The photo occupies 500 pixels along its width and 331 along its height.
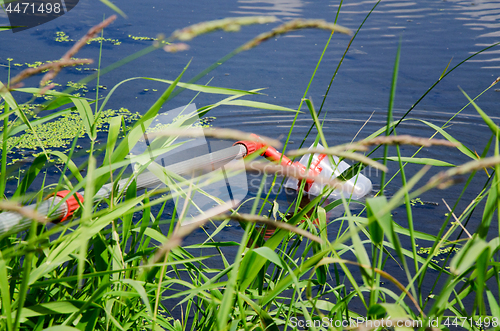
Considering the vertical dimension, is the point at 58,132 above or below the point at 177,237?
below

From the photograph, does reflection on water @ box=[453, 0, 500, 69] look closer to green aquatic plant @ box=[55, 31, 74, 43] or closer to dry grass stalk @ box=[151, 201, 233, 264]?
dry grass stalk @ box=[151, 201, 233, 264]

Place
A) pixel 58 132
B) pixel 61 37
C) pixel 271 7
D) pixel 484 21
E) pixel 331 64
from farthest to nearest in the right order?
pixel 271 7, pixel 484 21, pixel 61 37, pixel 331 64, pixel 58 132

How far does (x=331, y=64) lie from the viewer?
323 centimetres

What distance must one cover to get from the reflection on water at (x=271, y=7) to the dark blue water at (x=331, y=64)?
13 millimetres

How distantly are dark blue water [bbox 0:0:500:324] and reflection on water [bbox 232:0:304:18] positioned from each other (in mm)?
13

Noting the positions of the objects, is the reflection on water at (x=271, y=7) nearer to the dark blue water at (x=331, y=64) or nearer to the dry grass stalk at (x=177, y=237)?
the dark blue water at (x=331, y=64)

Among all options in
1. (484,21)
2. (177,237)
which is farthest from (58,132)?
(484,21)

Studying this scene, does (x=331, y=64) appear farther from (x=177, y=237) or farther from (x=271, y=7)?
(x=177, y=237)

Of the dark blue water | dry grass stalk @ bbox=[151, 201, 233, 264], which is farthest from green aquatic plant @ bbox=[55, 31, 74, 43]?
dry grass stalk @ bbox=[151, 201, 233, 264]

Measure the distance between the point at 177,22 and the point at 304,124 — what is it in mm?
2132

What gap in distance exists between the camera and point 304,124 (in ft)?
8.36

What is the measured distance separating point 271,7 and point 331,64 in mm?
1633

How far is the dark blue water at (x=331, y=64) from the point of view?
8.14 ft

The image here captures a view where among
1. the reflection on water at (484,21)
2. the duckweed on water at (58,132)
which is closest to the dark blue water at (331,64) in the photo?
the reflection on water at (484,21)
